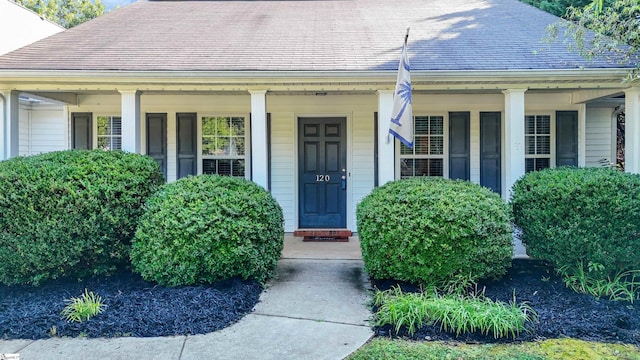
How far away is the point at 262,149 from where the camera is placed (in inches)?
233

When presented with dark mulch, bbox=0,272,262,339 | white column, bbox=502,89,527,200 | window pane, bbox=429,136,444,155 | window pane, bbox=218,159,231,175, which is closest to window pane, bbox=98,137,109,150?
window pane, bbox=218,159,231,175

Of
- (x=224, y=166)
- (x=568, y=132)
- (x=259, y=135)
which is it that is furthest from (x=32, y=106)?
(x=568, y=132)

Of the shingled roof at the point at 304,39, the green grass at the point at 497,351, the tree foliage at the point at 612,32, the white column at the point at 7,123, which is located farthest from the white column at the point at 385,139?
the white column at the point at 7,123

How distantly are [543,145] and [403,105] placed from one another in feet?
13.0

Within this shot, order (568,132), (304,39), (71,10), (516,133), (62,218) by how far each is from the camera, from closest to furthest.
→ (62,218) → (516,133) → (304,39) → (568,132) → (71,10)

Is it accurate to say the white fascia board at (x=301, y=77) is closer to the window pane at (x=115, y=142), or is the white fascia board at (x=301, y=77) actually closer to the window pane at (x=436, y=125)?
the window pane at (x=436, y=125)

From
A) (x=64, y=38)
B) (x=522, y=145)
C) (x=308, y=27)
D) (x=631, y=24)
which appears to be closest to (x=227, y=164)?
(x=308, y=27)

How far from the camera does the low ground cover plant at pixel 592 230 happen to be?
434cm

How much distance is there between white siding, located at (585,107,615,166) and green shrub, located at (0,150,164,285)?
7.89 metres

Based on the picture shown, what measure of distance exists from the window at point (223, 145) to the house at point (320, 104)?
0.06ft

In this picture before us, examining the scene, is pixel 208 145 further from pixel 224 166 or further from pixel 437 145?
pixel 437 145

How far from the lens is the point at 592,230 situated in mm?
4395

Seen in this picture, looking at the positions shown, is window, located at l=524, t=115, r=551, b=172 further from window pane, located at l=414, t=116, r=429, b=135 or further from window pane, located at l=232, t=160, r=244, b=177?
window pane, located at l=232, t=160, r=244, b=177

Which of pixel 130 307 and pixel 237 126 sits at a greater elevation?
pixel 237 126
